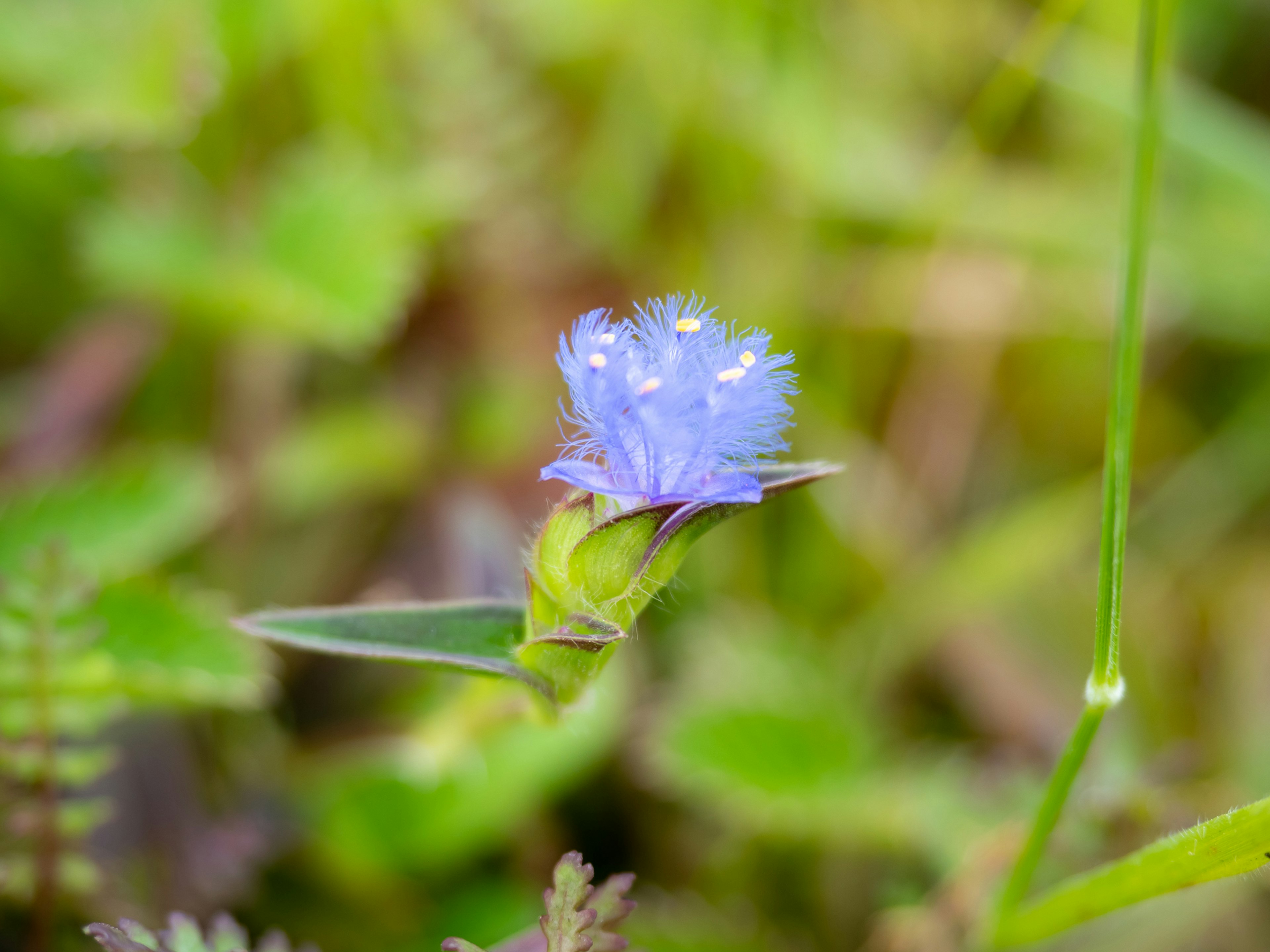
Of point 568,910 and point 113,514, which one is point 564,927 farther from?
point 113,514

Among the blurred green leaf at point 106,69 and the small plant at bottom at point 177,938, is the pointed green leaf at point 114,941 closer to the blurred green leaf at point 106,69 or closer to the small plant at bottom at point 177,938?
the small plant at bottom at point 177,938

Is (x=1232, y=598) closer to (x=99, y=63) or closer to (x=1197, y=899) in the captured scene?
(x=1197, y=899)

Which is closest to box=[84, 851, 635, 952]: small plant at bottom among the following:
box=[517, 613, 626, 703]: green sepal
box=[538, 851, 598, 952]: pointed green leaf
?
box=[538, 851, 598, 952]: pointed green leaf

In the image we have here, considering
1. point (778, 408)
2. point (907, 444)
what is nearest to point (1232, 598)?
point (907, 444)

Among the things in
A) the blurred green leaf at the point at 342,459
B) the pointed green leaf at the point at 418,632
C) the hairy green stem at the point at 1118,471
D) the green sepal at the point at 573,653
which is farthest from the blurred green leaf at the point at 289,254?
the hairy green stem at the point at 1118,471

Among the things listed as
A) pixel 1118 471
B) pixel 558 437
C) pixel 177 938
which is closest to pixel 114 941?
pixel 177 938

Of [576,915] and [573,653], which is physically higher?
[573,653]

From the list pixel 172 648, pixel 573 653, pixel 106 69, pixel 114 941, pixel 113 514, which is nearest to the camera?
pixel 114 941
